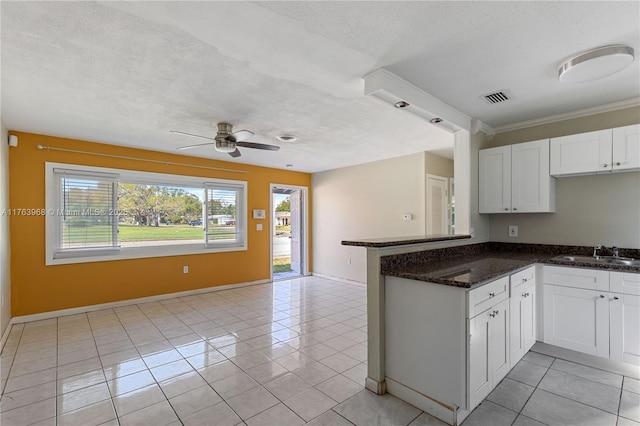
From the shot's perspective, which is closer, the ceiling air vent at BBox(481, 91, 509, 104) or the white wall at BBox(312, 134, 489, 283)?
the ceiling air vent at BBox(481, 91, 509, 104)

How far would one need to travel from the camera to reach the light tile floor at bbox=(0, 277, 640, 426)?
1.93 metres

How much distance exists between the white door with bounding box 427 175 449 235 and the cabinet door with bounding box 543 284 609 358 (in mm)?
2387

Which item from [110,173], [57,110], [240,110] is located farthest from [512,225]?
[110,173]

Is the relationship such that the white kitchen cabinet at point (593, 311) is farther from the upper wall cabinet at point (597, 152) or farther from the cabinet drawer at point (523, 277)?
the upper wall cabinet at point (597, 152)

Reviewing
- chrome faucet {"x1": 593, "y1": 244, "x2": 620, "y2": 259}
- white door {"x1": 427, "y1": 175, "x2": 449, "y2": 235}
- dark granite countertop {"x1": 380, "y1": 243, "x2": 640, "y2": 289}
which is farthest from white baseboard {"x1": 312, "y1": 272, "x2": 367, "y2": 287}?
chrome faucet {"x1": 593, "y1": 244, "x2": 620, "y2": 259}

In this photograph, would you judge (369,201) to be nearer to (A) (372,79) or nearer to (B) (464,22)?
(A) (372,79)

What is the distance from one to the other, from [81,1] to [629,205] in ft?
15.0

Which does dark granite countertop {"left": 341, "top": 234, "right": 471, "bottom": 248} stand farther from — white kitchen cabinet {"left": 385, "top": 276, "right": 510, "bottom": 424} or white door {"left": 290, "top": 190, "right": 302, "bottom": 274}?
white door {"left": 290, "top": 190, "right": 302, "bottom": 274}

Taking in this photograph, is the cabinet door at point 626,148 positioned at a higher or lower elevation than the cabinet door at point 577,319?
higher

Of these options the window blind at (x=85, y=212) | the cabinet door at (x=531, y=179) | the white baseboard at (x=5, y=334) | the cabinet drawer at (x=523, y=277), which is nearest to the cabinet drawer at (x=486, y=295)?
the cabinet drawer at (x=523, y=277)

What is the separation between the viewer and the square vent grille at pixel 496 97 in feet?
8.77

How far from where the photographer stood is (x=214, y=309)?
168 inches

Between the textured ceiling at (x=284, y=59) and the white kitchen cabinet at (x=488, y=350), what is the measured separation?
179cm

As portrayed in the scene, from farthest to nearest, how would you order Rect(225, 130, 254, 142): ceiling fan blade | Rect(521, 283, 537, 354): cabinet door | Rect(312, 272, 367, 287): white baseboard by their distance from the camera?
1. Rect(312, 272, 367, 287): white baseboard
2. Rect(225, 130, 254, 142): ceiling fan blade
3. Rect(521, 283, 537, 354): cabinet door
